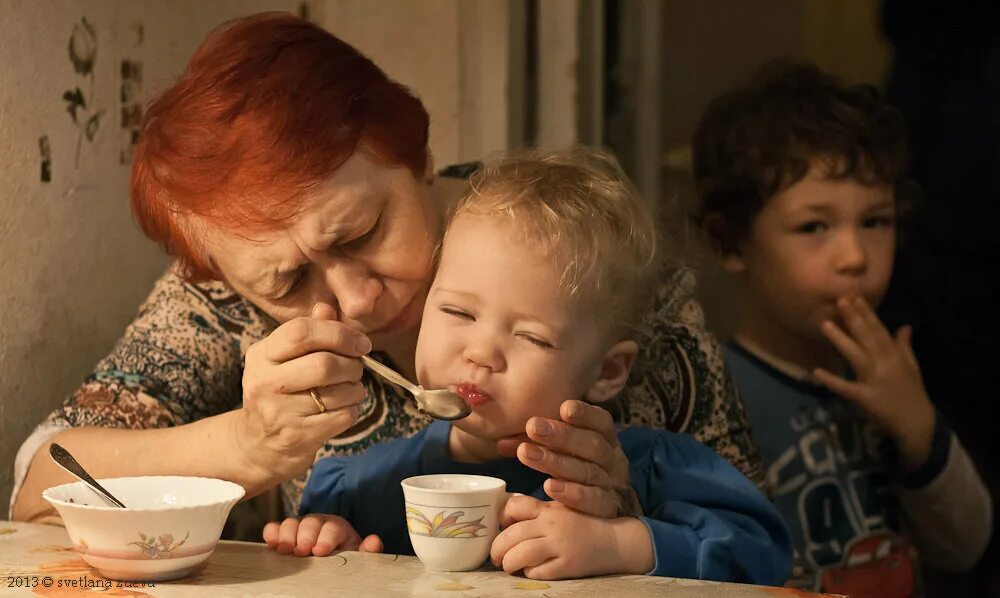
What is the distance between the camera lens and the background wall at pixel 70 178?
56.1 inches

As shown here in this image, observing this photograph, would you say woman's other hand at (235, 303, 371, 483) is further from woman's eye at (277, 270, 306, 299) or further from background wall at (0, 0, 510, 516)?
background wall at (0, 0, 510, 516)

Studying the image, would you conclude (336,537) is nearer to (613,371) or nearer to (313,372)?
(313,372)

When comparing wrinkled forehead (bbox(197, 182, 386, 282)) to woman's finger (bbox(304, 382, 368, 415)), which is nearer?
woman's finger (bbox(304, 382, 368, 415))

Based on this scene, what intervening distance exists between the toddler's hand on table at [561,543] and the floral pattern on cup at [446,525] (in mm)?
29

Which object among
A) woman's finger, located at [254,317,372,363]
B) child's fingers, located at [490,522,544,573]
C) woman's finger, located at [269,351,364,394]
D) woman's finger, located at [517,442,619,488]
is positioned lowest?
child's fingers, located at [490,522,544,573]

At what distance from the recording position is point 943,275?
1.96 meters

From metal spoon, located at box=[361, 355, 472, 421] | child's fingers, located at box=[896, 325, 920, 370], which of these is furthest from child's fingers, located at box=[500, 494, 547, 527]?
child's fingers, located at box=[896, 325, 920, 370]

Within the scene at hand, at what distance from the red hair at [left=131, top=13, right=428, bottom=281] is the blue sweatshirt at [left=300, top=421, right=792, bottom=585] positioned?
0.30m

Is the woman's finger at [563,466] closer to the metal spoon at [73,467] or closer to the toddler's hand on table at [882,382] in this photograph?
the metal spoon at [73,467]

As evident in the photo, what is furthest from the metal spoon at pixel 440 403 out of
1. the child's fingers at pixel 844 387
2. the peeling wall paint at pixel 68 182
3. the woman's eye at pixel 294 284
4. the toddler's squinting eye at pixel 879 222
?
the toddler's squinting eye at pixel 879 222

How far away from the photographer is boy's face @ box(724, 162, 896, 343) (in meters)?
1.75

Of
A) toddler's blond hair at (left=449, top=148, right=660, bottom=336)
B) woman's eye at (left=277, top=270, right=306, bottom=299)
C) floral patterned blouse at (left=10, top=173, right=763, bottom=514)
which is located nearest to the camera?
toddler's blond hair at (left=449, top=148, right=660, bottom=336)

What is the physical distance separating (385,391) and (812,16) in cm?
121

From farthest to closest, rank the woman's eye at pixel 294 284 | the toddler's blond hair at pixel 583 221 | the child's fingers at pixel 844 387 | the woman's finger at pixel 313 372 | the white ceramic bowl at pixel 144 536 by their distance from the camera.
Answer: the child's fingers at pixel 844 387 → the woman's eye at pixel 294 284 → the toddler's blond hair at pixel 583 221 → the woman's finger at pixel 313 372 → the white ceramic bowl at pixel 144 536
